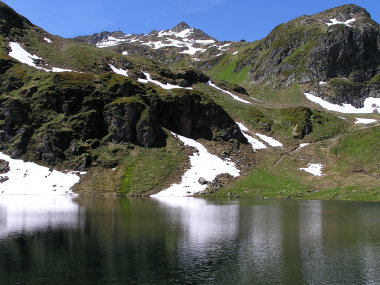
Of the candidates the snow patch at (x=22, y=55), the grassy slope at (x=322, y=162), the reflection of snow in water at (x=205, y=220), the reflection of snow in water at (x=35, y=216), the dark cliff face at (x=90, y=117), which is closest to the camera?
the reflection of snow in water at (x=205, y=220)

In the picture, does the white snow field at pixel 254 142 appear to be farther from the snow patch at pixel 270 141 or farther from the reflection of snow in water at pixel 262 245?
the reflection of snow in water at pixel 262 245

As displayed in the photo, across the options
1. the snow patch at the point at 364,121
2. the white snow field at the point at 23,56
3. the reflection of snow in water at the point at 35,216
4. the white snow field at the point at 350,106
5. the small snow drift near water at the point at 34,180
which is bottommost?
the reflection of snow in water at the point at 35,216

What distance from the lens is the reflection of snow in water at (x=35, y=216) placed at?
46162 millimetres

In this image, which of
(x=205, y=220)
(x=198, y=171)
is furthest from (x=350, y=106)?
(x=205, y=220)

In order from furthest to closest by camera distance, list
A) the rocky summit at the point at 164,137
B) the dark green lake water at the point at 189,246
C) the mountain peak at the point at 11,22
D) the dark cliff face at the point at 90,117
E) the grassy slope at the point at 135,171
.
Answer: the mountain peak at the point at 11,22 → the dark cliff face at the point at 90,117 → the rocky summit at the point at 164,137 → the grassy slope at the point at 135,171 → the dark green lake water at the point at 189,246

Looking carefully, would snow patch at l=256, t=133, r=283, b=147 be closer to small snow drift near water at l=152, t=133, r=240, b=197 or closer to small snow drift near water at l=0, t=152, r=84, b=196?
small snow drift near water at l=152, t=133, r=240, b=197

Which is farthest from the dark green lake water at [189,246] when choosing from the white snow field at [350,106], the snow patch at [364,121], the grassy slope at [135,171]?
the white snow field at [350,106]

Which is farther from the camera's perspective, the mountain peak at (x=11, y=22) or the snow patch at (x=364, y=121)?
the mountain peak at (x=11, y=22)

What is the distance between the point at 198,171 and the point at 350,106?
4751 inches

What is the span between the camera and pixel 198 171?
97062 mm

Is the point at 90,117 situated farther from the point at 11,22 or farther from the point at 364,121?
the point at 364,121

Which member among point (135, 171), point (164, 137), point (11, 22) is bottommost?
point (135, 171)

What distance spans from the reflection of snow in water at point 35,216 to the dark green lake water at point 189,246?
146mm

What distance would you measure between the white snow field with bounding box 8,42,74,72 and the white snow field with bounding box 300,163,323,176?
326ft
